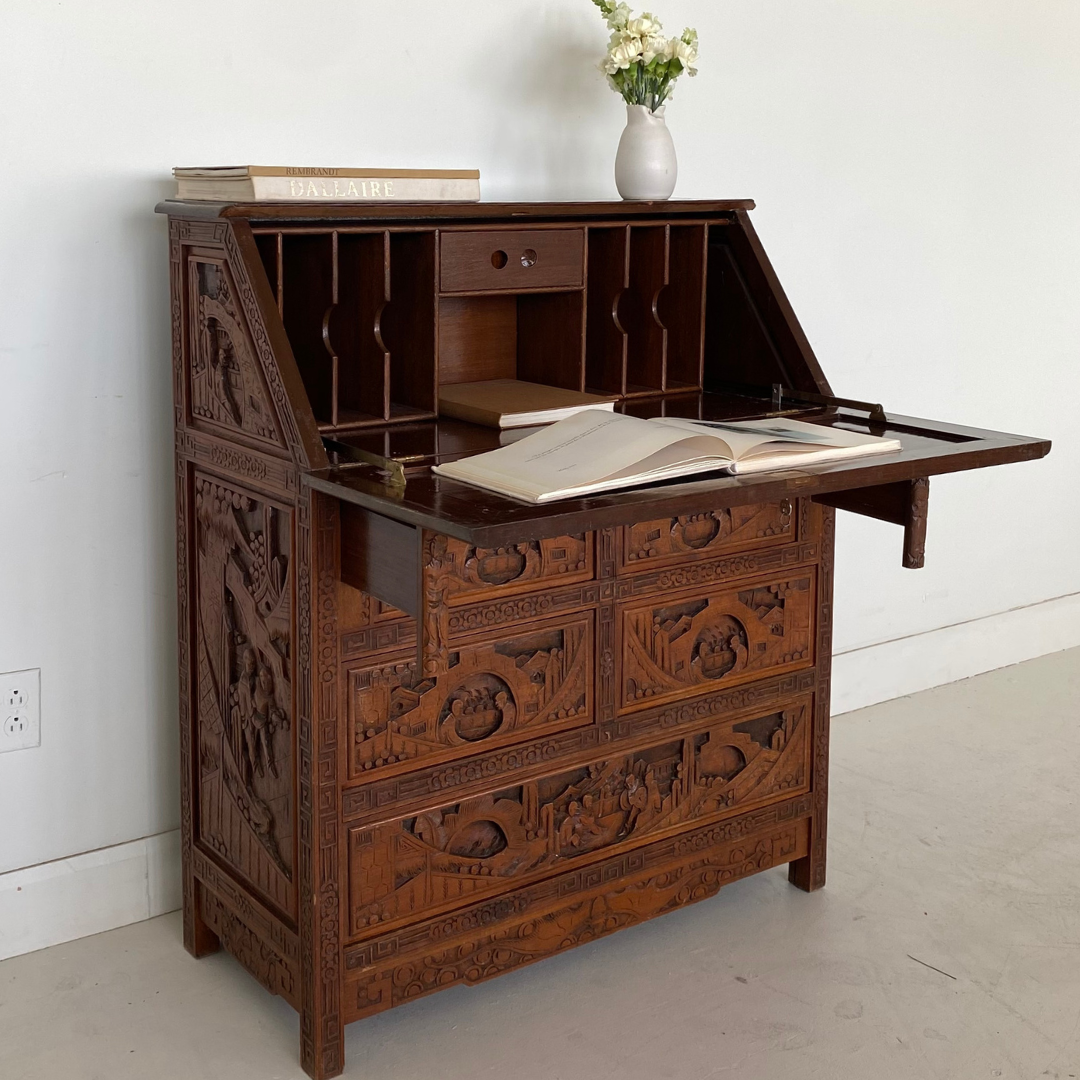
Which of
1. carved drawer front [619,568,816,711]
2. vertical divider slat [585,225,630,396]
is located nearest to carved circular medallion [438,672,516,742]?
carved drawer front [619,568,816,711]

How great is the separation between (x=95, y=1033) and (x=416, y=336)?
1163 millimetres

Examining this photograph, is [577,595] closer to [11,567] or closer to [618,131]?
[11,567]

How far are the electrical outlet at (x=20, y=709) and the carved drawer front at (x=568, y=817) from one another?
0.65 m

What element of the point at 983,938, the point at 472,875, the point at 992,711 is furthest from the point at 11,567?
the point at 992,711

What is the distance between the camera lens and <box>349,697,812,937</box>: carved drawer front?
197 cm

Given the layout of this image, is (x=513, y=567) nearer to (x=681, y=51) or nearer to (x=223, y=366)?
(x=223, y=366)

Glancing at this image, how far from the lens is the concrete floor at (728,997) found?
6.52ft

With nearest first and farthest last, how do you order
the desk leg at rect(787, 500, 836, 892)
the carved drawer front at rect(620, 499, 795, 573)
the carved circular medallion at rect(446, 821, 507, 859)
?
1. the carved circular medallion at rect(446, 821, 507, 859)
2. the carved drawer front at rect(620, 499, 795, 573)
3. the desk leg at rect(787, 500, 836, 892)

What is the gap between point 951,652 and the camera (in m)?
3.59

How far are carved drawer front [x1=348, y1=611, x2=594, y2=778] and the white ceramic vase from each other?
774mm

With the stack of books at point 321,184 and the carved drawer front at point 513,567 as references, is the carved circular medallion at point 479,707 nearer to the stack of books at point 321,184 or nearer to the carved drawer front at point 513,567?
the carved drawer front at point 513,567

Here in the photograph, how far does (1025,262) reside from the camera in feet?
11.6

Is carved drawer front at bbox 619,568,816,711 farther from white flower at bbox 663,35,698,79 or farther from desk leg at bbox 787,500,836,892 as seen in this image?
white flower at bbox 663,35,698,79

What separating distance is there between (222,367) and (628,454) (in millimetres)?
636
